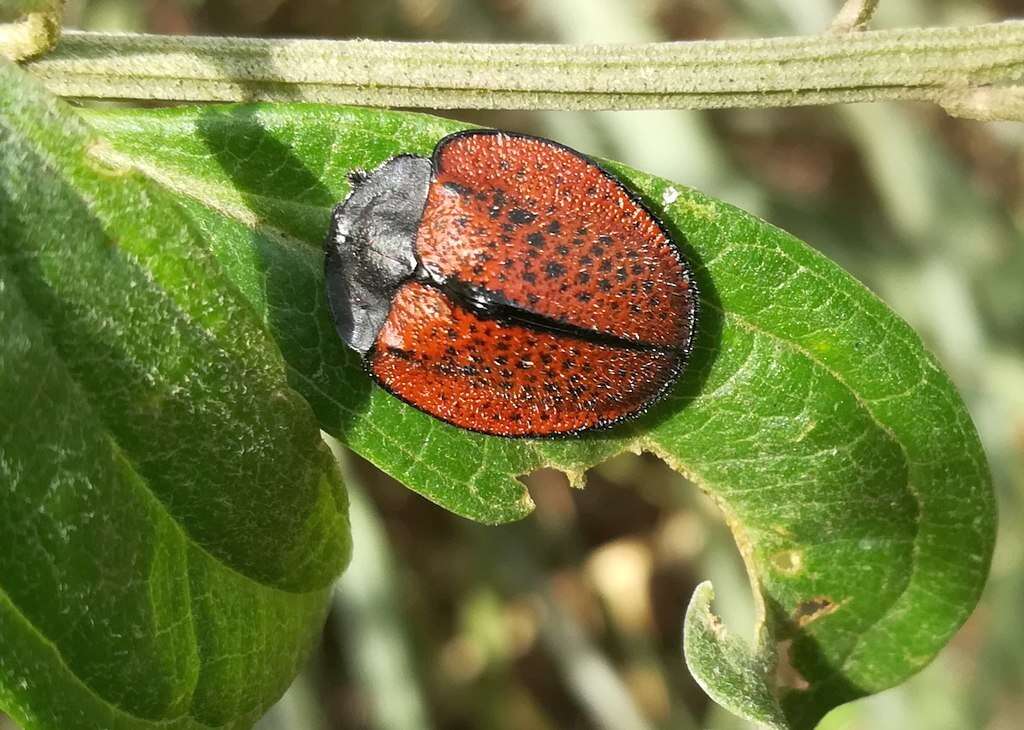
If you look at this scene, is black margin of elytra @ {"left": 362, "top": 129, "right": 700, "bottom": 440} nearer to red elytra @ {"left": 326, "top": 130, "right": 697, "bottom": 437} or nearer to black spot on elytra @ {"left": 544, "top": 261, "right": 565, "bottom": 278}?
red elytra @ {"left": 326, "top": 130, "right": 697, "bottom": 437}

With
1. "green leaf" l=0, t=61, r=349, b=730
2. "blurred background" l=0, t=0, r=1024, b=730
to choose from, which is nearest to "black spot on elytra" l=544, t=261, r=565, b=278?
"green leaf" l=0, t=61, r=349, b=730

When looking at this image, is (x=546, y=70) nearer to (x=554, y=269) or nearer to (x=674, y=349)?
(x=554, y=269)

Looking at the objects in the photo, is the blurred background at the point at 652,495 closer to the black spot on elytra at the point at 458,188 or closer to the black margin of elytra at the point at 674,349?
the black margin of elytra at the point at 674,349

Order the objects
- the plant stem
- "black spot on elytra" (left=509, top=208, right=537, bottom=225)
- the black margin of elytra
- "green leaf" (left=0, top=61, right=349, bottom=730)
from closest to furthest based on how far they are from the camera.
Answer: "green leaf" (left=0, top=61, right=349, bottom=730) → the plant stem → the black margin of elytra → "black spot on elytra" (left=509, top=208, right=537, bottom=225)

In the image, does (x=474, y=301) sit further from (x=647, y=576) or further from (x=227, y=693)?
(x=647, y=576)

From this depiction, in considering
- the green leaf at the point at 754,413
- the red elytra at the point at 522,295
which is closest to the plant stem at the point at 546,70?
the green leaf at the point at 754,413

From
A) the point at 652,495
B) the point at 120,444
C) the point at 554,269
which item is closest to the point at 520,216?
the point at 554,269
